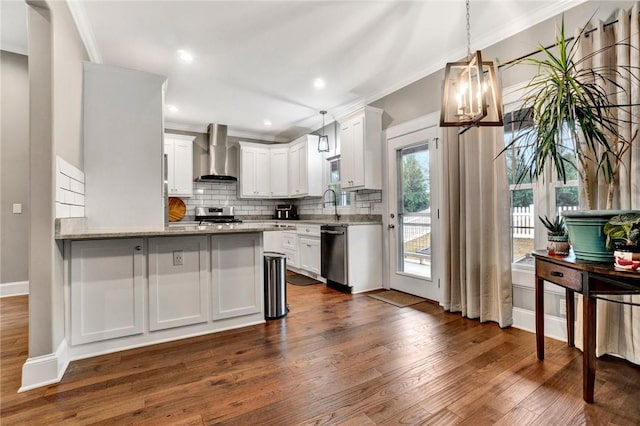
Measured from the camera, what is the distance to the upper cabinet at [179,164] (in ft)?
17.7

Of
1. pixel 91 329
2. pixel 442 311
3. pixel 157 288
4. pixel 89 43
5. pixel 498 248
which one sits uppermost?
pixel 89 43

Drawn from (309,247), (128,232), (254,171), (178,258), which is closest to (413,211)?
(309,247)

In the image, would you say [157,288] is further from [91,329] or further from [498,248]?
[498,248]

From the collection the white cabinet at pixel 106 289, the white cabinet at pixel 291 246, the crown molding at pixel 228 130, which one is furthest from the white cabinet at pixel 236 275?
the crown molding at pixel 228 130

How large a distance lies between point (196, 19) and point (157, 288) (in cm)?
236

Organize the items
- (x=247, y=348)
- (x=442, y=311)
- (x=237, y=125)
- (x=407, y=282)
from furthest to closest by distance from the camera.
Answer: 1. (x=237, y=125)
2. (x=407, y=282)
3. (x=442, y=311)
4. (x=247, y=348)

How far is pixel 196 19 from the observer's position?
267 centimetres

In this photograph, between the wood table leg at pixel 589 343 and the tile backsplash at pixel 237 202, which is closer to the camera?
the wood table leg at pixel 589 343

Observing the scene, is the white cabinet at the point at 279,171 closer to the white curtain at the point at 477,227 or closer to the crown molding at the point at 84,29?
the crown molding at the point at 84,29

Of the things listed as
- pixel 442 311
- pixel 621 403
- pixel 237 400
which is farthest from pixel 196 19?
pixel 621 403

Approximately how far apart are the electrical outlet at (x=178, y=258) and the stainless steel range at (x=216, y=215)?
3300 millimetres

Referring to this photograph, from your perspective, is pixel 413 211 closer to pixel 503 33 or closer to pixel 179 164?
pixel 503 33

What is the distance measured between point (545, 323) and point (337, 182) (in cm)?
358

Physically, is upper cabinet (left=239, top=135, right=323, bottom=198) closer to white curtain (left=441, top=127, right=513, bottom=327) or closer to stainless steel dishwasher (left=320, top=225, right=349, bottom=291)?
stainless steel dishwasher (left=320, top=225, right=349, bottom=291)
